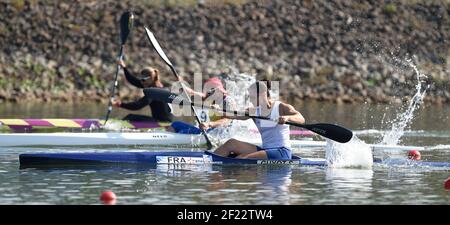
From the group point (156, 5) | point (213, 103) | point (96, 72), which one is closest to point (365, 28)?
point (156, 5)

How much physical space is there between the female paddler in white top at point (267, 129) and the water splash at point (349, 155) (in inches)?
39.5

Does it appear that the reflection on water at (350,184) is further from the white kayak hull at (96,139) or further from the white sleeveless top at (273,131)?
the white kayak hull at (96,139)

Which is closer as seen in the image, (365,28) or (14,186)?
(14,186)

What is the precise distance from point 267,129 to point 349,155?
167 cm

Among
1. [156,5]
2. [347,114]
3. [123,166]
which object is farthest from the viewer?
[156,5]

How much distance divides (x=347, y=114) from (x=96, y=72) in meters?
12.0

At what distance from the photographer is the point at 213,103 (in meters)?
26.8

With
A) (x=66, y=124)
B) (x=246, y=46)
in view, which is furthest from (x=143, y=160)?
(x=246, y=46)

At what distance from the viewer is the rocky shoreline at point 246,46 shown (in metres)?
47.7

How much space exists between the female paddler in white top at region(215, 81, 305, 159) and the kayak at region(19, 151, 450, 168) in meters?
0.16

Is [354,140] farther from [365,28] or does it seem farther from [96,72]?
[365,28]

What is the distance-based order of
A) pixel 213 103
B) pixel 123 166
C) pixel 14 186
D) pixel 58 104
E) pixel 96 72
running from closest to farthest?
1. pixel 14 186
2. pixel 123 166
3. pixel 213 103
4. pixel 58 104
5. pixel 96 72

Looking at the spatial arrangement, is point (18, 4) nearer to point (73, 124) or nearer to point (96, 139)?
point (73, 124)

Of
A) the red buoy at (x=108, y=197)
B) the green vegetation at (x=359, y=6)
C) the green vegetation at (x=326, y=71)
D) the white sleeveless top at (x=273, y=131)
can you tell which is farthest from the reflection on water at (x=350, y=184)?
the green vegetation at (x=359, y=6)
